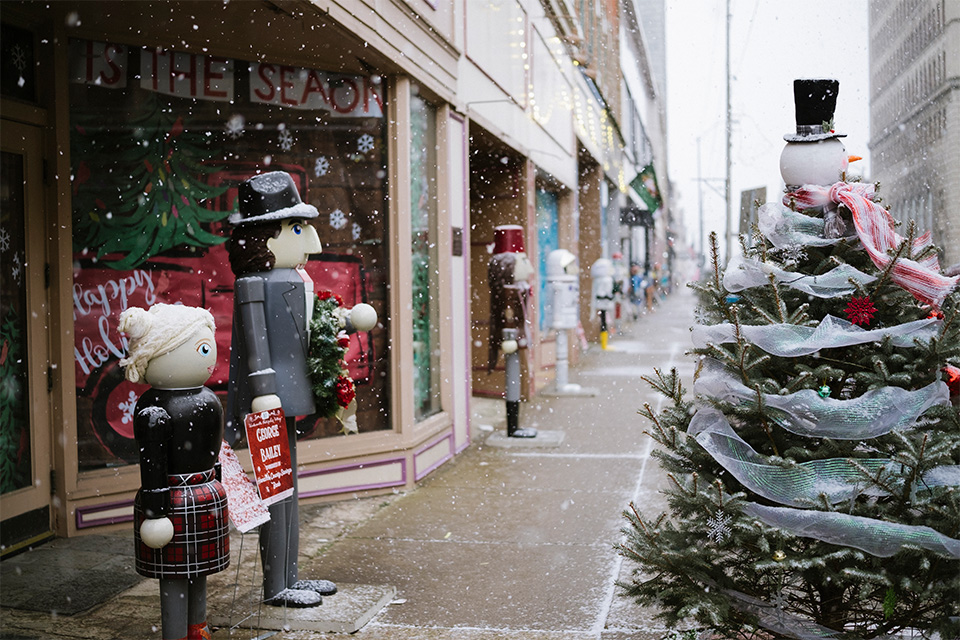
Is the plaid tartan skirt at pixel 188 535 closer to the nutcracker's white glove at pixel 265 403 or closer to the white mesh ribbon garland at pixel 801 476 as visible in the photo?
the nutcracker's white glove at pixel 265 403

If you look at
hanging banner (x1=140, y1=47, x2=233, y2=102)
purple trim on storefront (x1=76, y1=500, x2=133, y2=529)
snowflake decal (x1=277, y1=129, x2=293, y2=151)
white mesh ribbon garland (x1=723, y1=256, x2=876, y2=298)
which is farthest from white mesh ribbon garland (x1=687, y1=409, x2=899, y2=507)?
hanging banner (x1=140, y1=47, x2=233, y2=102)

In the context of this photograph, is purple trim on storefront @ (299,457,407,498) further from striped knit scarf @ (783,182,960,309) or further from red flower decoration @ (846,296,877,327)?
red flower decoration @ (846,296,877,327)

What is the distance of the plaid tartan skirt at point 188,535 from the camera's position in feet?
11.2

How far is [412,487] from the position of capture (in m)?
6.88

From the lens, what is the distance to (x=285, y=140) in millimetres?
6438

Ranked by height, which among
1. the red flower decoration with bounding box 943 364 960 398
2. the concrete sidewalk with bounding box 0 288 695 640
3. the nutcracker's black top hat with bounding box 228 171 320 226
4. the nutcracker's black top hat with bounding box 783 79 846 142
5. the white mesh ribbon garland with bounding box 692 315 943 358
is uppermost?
the nutcracker's black top hat with bounding box 783 79 846 142

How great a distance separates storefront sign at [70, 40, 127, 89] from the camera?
5492 mm

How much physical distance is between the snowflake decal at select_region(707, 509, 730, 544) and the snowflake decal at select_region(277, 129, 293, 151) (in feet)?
14.2

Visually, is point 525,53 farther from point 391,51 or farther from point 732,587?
point 732,587

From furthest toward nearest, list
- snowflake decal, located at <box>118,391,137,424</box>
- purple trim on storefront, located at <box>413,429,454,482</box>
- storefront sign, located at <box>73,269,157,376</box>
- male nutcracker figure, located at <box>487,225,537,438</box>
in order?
male nutcracker figure, located at <box>487,225,537,438</box> → purple trim on storefront, located at <box>413,429,454,482</box> → snowflake decal, located at <box>118,391,137,424</box> → storefront sign, located at <box>73,269,157,376</box>

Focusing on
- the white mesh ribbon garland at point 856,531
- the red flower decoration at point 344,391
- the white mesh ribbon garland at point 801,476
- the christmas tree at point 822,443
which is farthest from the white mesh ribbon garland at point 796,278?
the red flower decoration at point 344,391

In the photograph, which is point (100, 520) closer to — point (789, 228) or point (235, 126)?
point (235, 126)

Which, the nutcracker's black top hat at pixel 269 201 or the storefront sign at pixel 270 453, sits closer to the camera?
the storefront sign at pixel 270 453

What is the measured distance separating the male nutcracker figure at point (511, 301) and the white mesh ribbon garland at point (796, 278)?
5.03 meters
